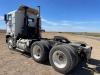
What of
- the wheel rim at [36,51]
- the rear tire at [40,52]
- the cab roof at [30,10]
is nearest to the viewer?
the rear tire at [40,52]

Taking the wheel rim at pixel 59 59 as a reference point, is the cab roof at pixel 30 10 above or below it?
above

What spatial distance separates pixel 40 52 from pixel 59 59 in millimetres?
1270

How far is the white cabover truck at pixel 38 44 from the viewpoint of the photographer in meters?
5.79

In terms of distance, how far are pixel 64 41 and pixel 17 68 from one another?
3.07 metres

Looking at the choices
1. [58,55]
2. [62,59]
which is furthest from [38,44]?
[62,59]

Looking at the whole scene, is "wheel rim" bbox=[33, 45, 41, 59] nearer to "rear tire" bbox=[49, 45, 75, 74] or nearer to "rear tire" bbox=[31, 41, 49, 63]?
"rear tire" bbox=[31, 41, 49, 63]

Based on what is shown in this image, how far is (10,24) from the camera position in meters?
10.1

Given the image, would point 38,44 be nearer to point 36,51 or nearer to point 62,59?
point 36,51

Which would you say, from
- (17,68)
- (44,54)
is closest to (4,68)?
(17,68)

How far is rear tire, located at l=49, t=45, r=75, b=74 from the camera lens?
551 cm

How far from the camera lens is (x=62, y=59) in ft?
20.1

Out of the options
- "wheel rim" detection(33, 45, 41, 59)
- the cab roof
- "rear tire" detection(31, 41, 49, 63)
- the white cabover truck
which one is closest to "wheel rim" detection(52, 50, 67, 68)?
the white cabover truck

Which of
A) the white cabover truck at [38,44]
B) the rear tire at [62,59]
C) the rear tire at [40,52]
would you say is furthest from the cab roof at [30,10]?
the rear tire at [62,59]

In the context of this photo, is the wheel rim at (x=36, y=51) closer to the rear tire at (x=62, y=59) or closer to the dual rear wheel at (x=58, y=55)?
the dual rear wheel at (x=58, y=55)
